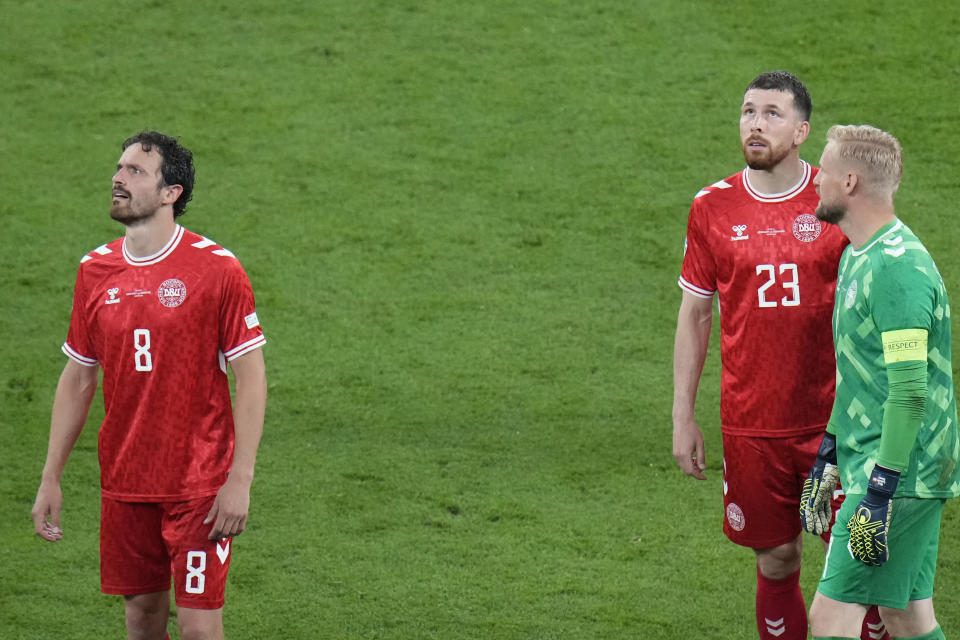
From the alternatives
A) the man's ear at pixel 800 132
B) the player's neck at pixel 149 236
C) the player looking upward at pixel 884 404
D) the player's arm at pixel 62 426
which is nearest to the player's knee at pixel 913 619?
the player looking upward at pixel 884 404

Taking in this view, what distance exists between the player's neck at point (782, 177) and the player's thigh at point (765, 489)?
2.68ft

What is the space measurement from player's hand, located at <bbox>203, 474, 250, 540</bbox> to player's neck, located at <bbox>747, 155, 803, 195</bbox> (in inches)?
75.6

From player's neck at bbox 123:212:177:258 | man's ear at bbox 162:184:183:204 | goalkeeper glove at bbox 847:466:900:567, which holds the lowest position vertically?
goalkeeper glove at bbox 847:466:900:567

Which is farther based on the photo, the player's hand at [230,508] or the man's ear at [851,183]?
the player's hand at [230,508]

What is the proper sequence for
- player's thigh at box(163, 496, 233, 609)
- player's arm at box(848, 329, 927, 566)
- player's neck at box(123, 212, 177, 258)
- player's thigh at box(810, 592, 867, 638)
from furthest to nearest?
player's neck at box(123, 212, 177, 258), player's thigh at box(163, 496, 233, 609), player's thigh at box(810, 592, 867, 638), player's arm at box(848, 329, 927, 566)

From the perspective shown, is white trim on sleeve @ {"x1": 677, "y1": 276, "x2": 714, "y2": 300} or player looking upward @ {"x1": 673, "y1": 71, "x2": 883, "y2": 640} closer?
player looking upward @ {"x1": 673, "y1": 71, "x2": 883, "y2": 640}

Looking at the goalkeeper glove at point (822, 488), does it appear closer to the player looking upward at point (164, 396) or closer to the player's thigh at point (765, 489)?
the player's thigh at point (765, 489)

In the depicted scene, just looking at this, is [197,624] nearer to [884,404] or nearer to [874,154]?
[884,404]

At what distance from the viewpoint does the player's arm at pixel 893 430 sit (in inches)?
129

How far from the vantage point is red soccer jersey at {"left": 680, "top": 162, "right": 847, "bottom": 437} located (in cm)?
410

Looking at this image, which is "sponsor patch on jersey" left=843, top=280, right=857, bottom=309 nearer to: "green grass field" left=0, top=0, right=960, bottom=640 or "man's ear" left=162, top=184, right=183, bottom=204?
"green grass field" left=0, top=0, right=960, bottom=640

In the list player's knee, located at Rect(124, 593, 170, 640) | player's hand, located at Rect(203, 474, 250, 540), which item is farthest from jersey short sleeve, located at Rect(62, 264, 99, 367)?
player's knee, located at Rect(124, 593, 170, 640)

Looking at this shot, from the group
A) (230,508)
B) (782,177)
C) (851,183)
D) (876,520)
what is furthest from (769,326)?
(230,508)

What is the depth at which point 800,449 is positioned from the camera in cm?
418
